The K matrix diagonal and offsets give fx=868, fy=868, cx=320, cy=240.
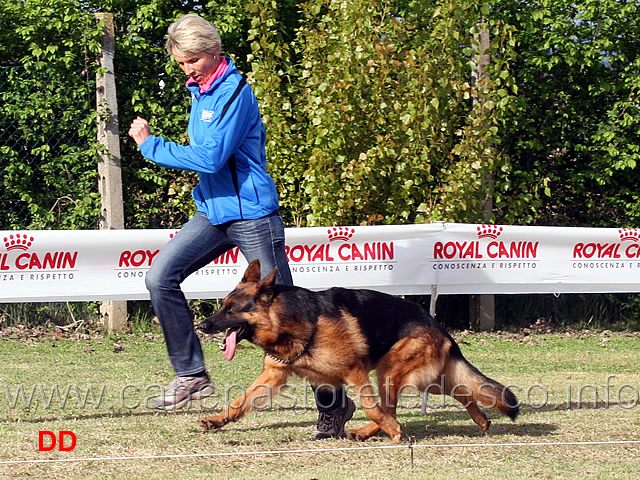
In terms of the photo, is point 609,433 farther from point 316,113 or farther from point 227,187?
point 316,113

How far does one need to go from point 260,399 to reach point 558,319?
21.0ft

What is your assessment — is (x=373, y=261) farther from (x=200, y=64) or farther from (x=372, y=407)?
(x=200, y=64)

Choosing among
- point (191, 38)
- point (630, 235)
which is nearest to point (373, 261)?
point (630, 235)

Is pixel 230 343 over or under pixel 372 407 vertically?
over

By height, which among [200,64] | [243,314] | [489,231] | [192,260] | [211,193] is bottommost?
[243,314]

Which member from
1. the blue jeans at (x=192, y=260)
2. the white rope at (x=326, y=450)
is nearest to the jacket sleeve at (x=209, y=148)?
the blue jeans at (x=192, y=260)

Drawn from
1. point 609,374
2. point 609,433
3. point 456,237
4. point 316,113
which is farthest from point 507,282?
point 609,433

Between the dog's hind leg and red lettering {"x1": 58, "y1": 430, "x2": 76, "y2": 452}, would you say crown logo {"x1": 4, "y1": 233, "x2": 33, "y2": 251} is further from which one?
the dog's hind leg

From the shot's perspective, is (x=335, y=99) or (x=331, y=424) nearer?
(x=331, y=424)

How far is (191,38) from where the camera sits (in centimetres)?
447

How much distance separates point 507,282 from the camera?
8.52 m

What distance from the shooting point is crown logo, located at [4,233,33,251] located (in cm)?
761

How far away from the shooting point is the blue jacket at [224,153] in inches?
174

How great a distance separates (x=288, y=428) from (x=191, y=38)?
2307mm
